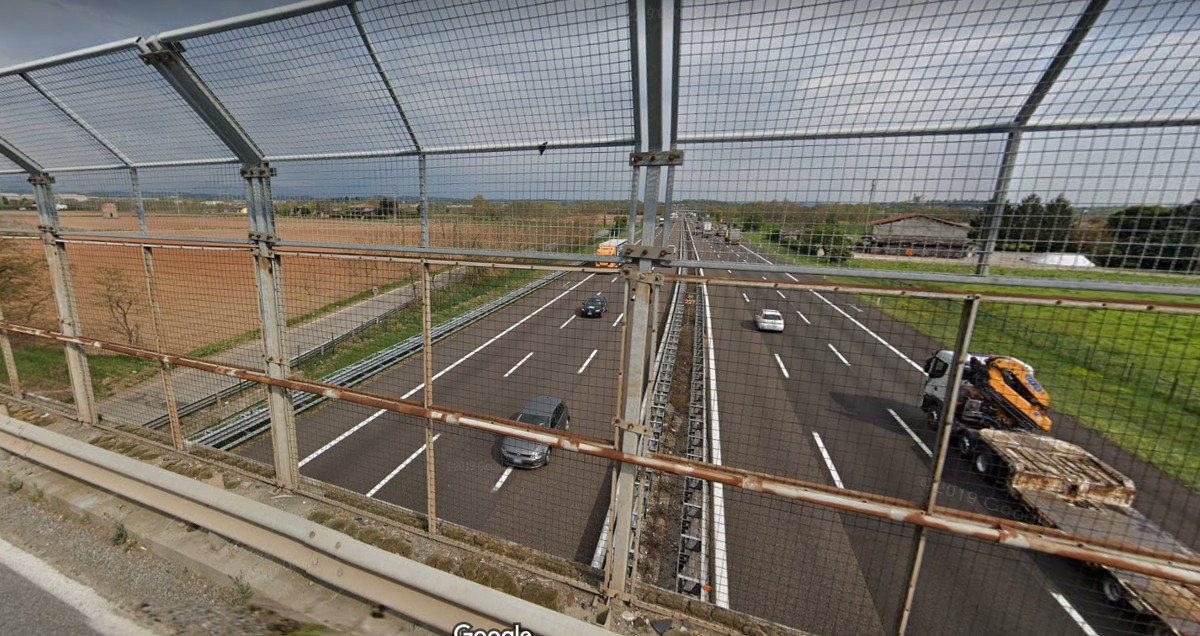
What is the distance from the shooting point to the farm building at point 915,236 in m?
2.28

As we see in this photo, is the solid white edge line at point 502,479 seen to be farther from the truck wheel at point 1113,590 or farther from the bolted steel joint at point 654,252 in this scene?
the truck wheel at point 1113,590

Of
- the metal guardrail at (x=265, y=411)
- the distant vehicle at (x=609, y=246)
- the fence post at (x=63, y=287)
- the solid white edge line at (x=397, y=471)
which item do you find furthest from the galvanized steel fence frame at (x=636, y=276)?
the solid white edge line at (x=397, y=471)

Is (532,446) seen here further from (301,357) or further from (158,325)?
(158,325)

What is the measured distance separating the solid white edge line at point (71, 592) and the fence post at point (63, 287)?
2013 mm

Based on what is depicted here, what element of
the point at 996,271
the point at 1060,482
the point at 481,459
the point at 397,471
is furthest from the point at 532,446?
the point at 996,271

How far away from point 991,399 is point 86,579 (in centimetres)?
1178

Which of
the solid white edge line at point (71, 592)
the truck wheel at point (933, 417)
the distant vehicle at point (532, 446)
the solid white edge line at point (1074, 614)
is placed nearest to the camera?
the solid white edge line at point (71, 592)

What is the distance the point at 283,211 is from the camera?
3758mm

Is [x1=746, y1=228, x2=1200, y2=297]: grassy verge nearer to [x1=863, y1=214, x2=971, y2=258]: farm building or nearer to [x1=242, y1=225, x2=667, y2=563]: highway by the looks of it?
[x1=863, y1=214, x2=971, y2=258]: farm building

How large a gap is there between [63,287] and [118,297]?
12644 mm

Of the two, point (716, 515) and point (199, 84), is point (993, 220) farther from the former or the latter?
point (716, 515)

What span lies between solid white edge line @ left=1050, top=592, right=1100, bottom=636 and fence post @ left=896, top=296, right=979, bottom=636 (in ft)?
23.2

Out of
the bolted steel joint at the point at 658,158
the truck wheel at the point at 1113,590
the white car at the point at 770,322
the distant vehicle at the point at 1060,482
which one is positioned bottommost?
the truck wheel at the point at 1113,590

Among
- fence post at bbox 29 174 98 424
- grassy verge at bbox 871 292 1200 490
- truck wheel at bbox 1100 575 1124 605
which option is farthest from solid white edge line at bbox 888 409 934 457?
fence post at bbox 29 174 98 424
